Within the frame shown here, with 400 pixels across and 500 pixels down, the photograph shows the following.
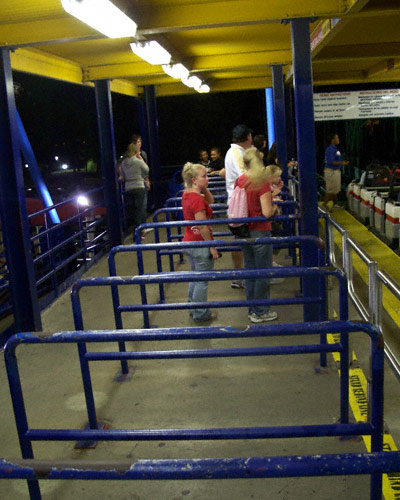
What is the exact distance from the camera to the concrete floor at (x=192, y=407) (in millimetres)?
3469

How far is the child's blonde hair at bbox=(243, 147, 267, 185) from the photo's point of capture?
5.77 metres

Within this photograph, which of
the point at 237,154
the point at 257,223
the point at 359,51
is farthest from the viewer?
the point at 359,51

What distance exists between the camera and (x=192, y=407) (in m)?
4.46

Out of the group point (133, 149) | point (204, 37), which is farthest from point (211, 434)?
point (133, 149)

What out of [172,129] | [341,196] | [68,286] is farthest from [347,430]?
[172,129]

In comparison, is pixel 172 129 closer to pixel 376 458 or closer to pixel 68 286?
pixel 68 286

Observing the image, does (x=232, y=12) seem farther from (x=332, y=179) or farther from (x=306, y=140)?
(x=332, y=179)

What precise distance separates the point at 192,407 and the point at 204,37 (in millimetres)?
4769

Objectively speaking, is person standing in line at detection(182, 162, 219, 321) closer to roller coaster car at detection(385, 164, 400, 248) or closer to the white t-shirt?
the white t-shirt

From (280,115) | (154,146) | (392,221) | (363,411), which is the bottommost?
(363,411)

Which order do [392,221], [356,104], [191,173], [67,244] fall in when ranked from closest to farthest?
[191,173]
[392,221]
[67,244]
[356,104]

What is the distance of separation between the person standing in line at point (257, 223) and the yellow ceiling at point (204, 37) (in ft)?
4.43

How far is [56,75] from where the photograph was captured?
7840 mm

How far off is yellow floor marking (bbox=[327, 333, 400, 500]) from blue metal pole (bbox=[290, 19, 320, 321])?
762mm
